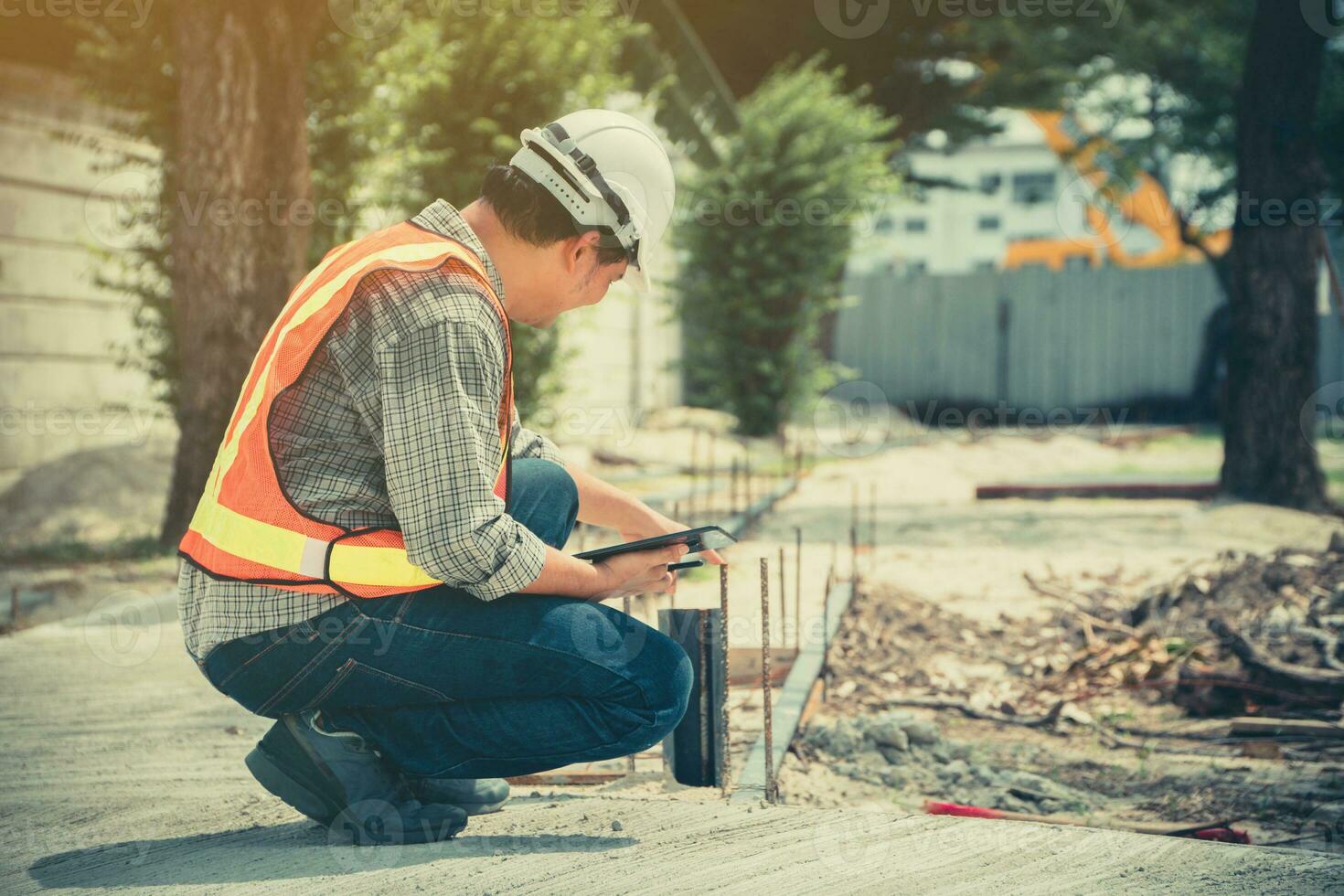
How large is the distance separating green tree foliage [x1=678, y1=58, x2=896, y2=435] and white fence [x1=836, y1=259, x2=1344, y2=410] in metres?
5.64

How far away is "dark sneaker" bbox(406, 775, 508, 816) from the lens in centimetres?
255

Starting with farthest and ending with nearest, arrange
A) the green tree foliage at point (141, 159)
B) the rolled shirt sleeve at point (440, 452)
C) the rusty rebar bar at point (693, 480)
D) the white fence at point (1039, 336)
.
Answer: the white fence at point (1039, 336), the green tree foliage at point (141, 159), the rusty rebar bar at point (693, 480), the rolled shirt sleeve at point (440, 452)

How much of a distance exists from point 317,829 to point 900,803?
1449 millimetres

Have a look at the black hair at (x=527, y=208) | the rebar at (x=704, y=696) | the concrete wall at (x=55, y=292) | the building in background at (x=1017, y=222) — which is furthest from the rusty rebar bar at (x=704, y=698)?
the building in background at (x=1017, y=222)

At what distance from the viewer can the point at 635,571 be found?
7.84 ft

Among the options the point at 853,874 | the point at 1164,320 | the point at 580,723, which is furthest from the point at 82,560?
the point at 1164,320

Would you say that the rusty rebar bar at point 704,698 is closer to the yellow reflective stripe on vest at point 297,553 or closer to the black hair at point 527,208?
the yellow reflective stripe on vest at point 297,553

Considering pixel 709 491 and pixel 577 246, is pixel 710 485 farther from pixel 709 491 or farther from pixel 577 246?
pixel 577 246

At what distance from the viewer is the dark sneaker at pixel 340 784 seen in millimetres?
2361

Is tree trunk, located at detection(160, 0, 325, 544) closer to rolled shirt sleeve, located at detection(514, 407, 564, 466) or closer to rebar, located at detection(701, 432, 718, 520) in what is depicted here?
rebar, located at detection(701, 432, 718, 520)

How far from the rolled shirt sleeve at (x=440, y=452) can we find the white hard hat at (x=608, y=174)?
0.38 meters

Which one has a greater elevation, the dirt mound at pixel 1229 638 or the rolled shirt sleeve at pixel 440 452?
the rolled shirt sleeve at pixel 440 452

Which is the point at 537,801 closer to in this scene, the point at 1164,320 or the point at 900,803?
the point at 900,803

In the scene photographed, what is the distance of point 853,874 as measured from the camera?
2242mm
